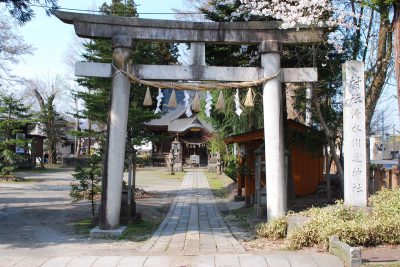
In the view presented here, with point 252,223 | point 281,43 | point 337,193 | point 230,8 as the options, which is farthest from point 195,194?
point 281,43

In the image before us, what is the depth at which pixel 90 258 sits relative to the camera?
22.7ft

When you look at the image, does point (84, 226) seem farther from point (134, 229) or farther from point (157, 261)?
point (157, 261)

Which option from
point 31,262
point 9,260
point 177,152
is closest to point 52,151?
point 177,152

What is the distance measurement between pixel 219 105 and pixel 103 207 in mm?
3806

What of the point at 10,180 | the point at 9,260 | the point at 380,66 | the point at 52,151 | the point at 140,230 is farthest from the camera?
the point at 52,151

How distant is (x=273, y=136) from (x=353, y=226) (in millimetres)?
3265

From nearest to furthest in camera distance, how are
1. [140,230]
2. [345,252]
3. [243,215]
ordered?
[345,252] → [140,230] → [243,215]

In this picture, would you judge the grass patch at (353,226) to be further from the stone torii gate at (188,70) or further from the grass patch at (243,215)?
the grass patch at (243,215)

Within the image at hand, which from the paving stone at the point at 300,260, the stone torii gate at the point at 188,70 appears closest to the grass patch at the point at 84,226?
the stone torii gate at the point at 188,70

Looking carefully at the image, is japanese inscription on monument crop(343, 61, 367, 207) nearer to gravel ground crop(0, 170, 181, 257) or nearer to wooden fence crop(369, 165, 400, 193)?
wooden fence crop(369, 165, 400, 193)

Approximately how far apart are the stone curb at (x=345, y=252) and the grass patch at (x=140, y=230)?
4294 millimetres

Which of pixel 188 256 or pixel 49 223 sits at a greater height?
pixel 188 256

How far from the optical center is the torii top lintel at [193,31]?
10086 mm

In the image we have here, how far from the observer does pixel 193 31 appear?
10312mm
